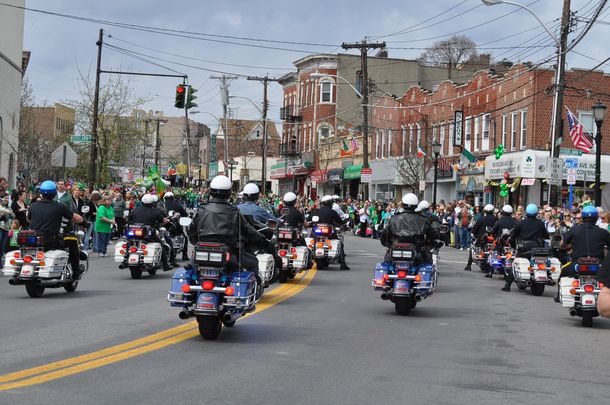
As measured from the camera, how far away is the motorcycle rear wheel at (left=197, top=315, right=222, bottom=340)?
35.2 ft

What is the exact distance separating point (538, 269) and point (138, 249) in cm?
828

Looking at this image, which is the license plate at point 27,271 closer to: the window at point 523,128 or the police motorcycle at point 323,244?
the police motorcycle at point 323,244

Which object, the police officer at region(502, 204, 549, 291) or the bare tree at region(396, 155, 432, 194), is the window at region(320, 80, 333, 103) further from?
the police officer at region(502, 204, 549, 291)

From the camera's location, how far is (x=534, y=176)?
4325cm

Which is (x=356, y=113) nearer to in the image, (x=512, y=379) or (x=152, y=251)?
(x=152, y=251)

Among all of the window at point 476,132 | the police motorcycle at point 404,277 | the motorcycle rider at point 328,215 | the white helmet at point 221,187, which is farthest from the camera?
the window at point 476,132

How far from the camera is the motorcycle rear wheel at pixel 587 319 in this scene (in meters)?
14.0

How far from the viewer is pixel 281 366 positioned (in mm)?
9273

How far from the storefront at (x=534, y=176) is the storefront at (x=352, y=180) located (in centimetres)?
2211

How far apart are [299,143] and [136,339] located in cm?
7580

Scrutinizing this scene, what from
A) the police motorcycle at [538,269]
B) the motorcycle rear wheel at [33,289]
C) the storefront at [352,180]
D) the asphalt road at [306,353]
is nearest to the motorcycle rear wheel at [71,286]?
the asphalt road at [306,353]

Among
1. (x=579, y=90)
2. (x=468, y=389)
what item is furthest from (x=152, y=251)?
(x=579, y=90)

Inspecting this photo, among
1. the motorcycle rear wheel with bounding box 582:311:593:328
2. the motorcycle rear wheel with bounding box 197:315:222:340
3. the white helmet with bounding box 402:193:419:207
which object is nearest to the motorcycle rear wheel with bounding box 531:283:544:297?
the motorcycle rear wheel with bounding box 582:311:593:328

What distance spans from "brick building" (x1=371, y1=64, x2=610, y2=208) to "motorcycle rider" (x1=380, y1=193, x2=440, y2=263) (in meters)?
23.4
